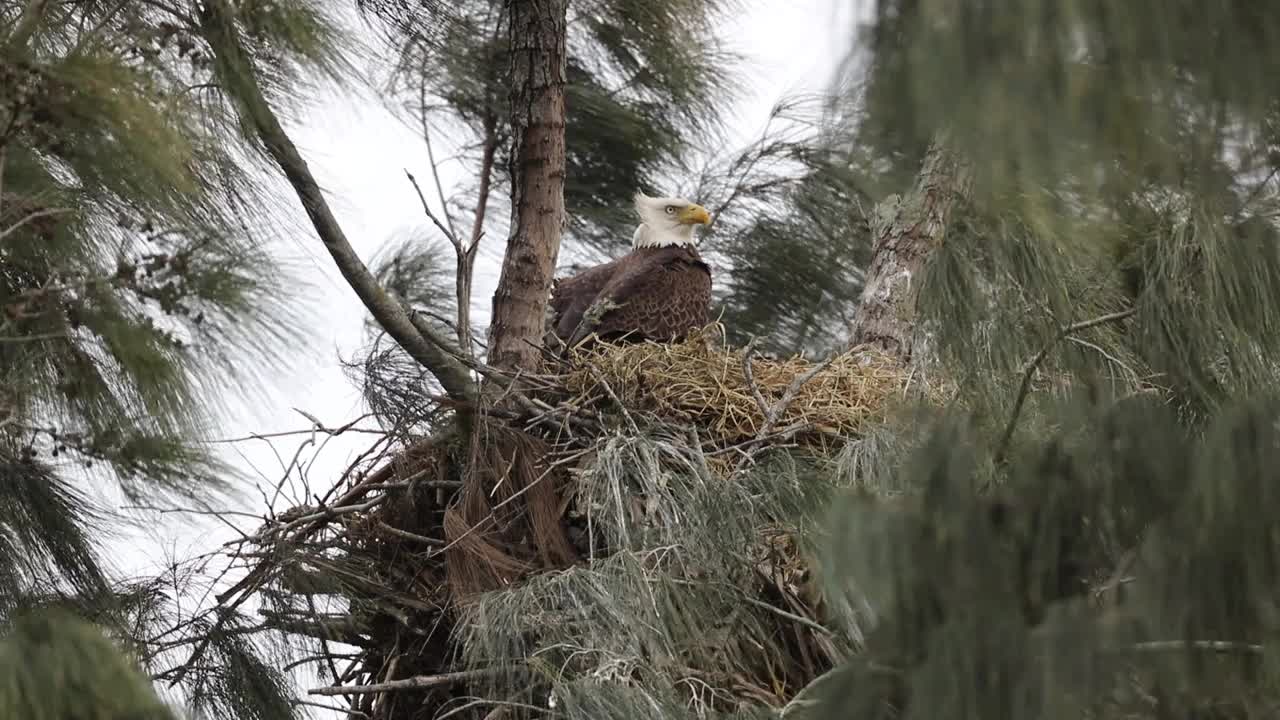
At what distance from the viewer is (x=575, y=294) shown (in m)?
5.34

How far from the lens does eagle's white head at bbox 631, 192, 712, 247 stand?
5.54 metres

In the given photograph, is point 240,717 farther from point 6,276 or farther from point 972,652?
point 972,652

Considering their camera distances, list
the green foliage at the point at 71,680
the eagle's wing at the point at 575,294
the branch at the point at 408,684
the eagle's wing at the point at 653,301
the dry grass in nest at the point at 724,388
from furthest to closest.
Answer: the eagle's wing at the point at 575,294 < the eagle's wing at the point at 653,301 < the dry grass in nest at the point at 724,388 < the branch at the point at 408,684 < the green foliage at the point at 71,680

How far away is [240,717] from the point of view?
3.91m

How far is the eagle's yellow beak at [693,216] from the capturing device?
18.1 ft

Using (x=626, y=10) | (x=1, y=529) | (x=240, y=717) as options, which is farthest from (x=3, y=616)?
(x=626, y=10)

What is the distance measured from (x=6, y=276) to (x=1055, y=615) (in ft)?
8.33

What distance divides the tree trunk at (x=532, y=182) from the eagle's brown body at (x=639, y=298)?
0.58ft

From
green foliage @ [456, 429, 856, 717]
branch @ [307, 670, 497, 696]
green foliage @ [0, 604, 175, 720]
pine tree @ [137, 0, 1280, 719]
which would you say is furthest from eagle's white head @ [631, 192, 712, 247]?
green foliage @ [0, 604, 175, 720]

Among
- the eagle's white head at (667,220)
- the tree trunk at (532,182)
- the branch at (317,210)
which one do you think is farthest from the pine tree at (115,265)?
the eagle's white head at (667,220)

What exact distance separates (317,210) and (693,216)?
6.79 ft

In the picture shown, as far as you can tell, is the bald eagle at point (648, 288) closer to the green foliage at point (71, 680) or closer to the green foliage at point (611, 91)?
the green foliage at point (611, 91)

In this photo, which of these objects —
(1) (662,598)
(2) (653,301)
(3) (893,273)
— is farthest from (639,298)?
(1) (662,598)

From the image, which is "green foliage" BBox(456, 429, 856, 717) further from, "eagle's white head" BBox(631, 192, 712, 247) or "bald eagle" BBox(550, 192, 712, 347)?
"eagle's white head" BBox(631, 192, 712, 247)
